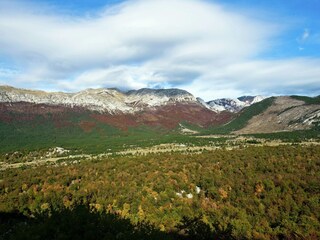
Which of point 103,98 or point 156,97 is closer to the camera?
point 103,98

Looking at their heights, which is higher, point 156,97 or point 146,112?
point 156,97

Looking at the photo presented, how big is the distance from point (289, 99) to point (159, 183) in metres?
111

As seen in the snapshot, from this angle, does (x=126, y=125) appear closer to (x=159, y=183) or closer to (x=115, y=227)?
(x=159, y=183)

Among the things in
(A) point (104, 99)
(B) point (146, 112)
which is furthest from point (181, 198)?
(A) point (104, 99)

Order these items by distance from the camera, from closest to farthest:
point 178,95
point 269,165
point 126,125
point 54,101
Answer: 1. point 269,165
2. point 126,125
3. point 54,101
4. point 178,95

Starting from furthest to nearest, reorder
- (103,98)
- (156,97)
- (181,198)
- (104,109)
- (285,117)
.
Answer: (156,97) → (103,98) → (104,109) → (285,117) → (181,198)

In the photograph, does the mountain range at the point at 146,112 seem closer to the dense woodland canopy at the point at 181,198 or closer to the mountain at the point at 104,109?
the mountain at the point at 104,109

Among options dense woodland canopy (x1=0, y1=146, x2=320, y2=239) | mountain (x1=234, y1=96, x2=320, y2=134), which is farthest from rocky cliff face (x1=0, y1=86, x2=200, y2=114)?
dense woodland canopy (x1=0, y1=146, x2=320, y2=239)

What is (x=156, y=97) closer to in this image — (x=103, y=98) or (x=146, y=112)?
(x=146, y=112)

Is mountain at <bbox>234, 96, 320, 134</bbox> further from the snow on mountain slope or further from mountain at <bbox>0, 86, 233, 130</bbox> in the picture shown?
the snow on mountain slope

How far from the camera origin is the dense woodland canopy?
1284cm

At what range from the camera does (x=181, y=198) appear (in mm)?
20203

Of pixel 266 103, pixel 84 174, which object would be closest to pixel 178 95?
pixel 266 103

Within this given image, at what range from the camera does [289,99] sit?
11975 cm
